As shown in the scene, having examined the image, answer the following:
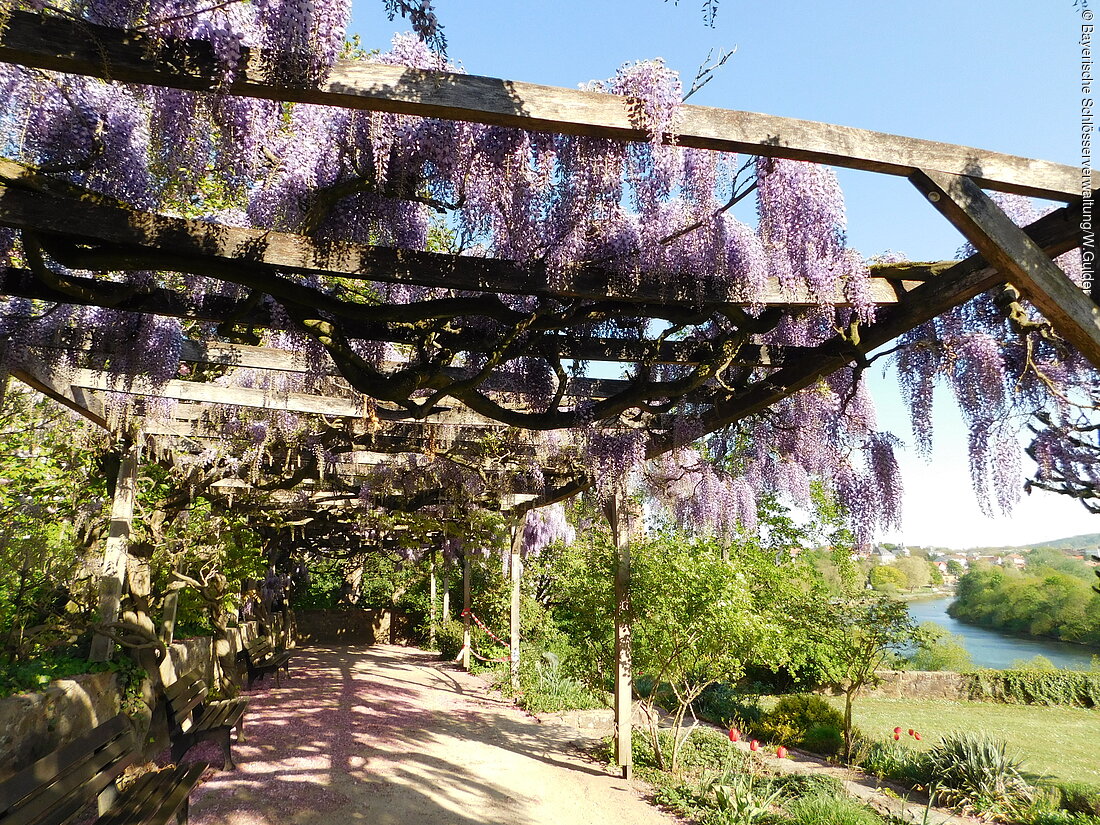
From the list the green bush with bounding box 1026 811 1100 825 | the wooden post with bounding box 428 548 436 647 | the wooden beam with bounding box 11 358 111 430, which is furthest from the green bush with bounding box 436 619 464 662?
the green bush with bounding box 1026 811 1100 825

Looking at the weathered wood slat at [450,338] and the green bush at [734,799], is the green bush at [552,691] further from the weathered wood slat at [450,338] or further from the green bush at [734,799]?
the weathered wood slat at [450,338]

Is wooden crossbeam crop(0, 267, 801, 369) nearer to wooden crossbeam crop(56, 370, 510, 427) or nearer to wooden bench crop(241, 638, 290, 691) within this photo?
wooden crossbeam crop(56, 370, 510, 427)

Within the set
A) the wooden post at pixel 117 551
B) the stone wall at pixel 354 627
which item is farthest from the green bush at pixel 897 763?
the stone wall at pixel 354 627

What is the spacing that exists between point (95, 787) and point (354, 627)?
52.3ft

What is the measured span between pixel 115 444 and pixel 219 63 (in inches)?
181

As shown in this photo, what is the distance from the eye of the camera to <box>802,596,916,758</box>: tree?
766cm

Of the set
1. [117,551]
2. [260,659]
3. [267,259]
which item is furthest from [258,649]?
[267,259]

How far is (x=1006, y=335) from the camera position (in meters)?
3.16

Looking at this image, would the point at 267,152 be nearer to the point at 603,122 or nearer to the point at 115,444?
the point at 603,122

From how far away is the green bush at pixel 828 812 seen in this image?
4.36 m

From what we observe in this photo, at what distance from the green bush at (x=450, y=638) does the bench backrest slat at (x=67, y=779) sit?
9935mm

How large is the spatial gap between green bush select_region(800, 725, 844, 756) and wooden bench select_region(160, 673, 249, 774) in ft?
22.7

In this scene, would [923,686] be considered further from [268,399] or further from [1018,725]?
[268,399]

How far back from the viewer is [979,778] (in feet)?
19.1
